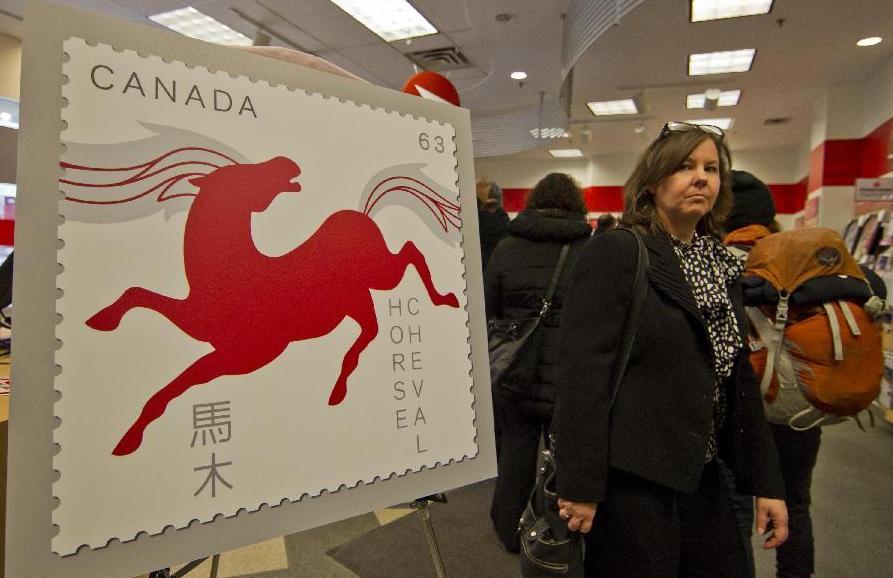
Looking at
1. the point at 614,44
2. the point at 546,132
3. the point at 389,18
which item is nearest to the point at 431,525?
the point at 389,18

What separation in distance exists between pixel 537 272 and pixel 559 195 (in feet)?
1.12

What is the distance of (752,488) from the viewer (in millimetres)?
1183

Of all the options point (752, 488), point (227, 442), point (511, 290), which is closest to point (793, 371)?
point (752, 488)

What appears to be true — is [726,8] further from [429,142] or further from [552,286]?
[429,142]

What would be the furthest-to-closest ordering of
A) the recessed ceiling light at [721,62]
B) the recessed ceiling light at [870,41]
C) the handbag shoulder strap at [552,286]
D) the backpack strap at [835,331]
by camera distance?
the recessed ceiling light at [721,62], the recessed ceiling light at [870,41], the handbag shoulder strap at [552,286], the backpack strap at [835,331]

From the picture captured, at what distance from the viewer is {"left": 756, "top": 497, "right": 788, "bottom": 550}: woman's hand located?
1.18 meters

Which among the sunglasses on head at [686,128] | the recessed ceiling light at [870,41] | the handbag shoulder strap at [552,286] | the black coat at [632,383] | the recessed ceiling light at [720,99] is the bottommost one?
the black coat at [632,383]

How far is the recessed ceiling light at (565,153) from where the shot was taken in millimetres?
9875

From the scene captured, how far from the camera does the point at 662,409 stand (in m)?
1.03

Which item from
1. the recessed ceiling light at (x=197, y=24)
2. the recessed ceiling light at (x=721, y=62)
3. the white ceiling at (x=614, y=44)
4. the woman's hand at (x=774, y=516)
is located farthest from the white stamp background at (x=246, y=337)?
the recessed ceiling light at (x=721, y=62)

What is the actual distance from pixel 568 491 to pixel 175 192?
862 millimetres

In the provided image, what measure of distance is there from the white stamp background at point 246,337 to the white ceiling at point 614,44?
4269 mm

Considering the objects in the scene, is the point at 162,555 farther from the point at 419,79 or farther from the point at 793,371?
the point at 793,371

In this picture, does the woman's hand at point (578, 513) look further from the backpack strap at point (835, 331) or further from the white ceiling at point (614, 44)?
the white ceiling at point (614, 44)
